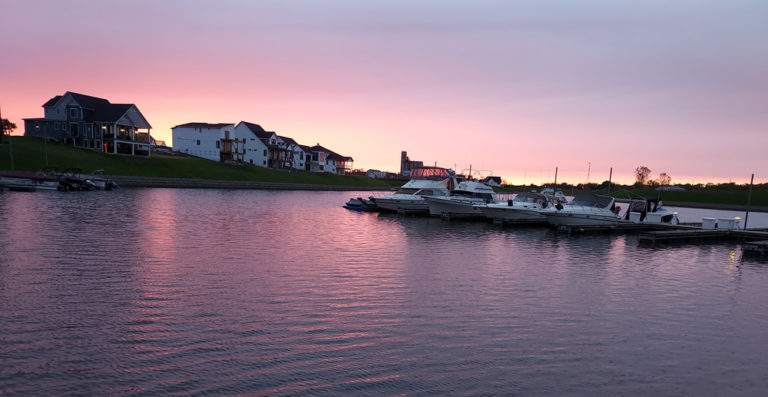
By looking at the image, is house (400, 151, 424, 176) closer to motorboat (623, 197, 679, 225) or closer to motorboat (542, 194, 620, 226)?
motorboat (623, 197, 679, 225)

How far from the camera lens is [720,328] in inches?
473

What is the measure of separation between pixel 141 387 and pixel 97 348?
7.41 feet

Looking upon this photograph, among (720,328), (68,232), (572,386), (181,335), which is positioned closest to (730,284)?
(720,328)

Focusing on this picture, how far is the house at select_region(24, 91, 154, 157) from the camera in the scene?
8475 cm

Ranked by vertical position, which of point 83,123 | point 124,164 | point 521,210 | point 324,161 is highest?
point 83,123

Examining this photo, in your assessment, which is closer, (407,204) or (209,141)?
(407,204)

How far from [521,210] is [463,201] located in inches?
254

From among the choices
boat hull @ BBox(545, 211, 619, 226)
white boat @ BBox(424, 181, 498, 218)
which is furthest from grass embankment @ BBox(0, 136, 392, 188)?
boat hull @ BBox(545, 211, 619, 226)

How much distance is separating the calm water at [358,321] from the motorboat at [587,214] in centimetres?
1275

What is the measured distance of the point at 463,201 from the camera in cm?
4347

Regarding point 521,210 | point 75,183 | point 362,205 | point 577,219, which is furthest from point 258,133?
point 577,219

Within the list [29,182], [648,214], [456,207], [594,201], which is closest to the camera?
[594,201]

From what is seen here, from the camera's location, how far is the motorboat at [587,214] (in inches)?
1405

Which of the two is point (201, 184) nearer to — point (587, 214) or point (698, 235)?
point (587, 214)
